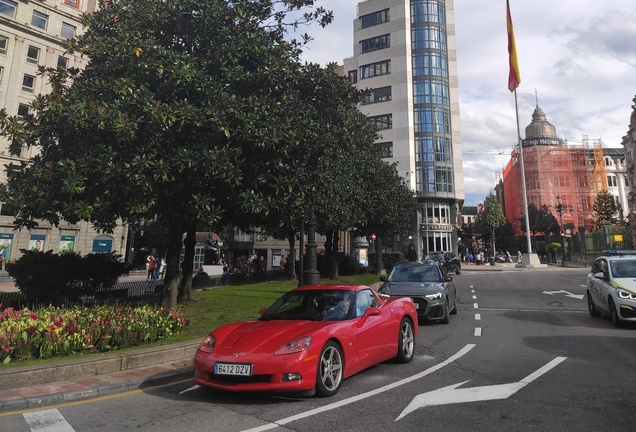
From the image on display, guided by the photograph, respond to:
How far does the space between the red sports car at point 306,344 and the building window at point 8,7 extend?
51.6 metres

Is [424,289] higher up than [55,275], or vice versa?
[55,275]

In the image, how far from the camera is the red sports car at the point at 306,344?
188 inches

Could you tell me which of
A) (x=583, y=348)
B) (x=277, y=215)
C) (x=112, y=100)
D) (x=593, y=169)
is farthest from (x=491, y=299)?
(x=593, y=169)

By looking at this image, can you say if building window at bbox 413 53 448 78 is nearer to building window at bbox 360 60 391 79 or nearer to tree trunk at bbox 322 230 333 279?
building window at bbox 360 60 391 79

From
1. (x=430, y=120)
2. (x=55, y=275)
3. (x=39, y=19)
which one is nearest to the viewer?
(x=55, y=275)

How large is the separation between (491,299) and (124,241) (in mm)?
45915

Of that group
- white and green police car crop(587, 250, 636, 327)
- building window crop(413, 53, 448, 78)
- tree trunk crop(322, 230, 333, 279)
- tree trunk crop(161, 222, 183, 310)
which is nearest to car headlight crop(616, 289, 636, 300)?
white and green police car crop(587, 250, 636, 327)

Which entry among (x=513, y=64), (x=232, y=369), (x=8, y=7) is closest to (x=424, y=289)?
(x=232, y=369)

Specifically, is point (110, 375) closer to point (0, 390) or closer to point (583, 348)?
point (0, 390)

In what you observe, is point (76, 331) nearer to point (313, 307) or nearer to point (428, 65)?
point (313, 307)

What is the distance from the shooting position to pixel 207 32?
9.72 meters

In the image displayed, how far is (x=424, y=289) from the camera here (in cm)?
1088

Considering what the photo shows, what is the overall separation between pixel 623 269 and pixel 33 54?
176 feet

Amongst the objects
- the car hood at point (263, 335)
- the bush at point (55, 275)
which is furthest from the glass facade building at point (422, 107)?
the car hood at point (263, 335)
